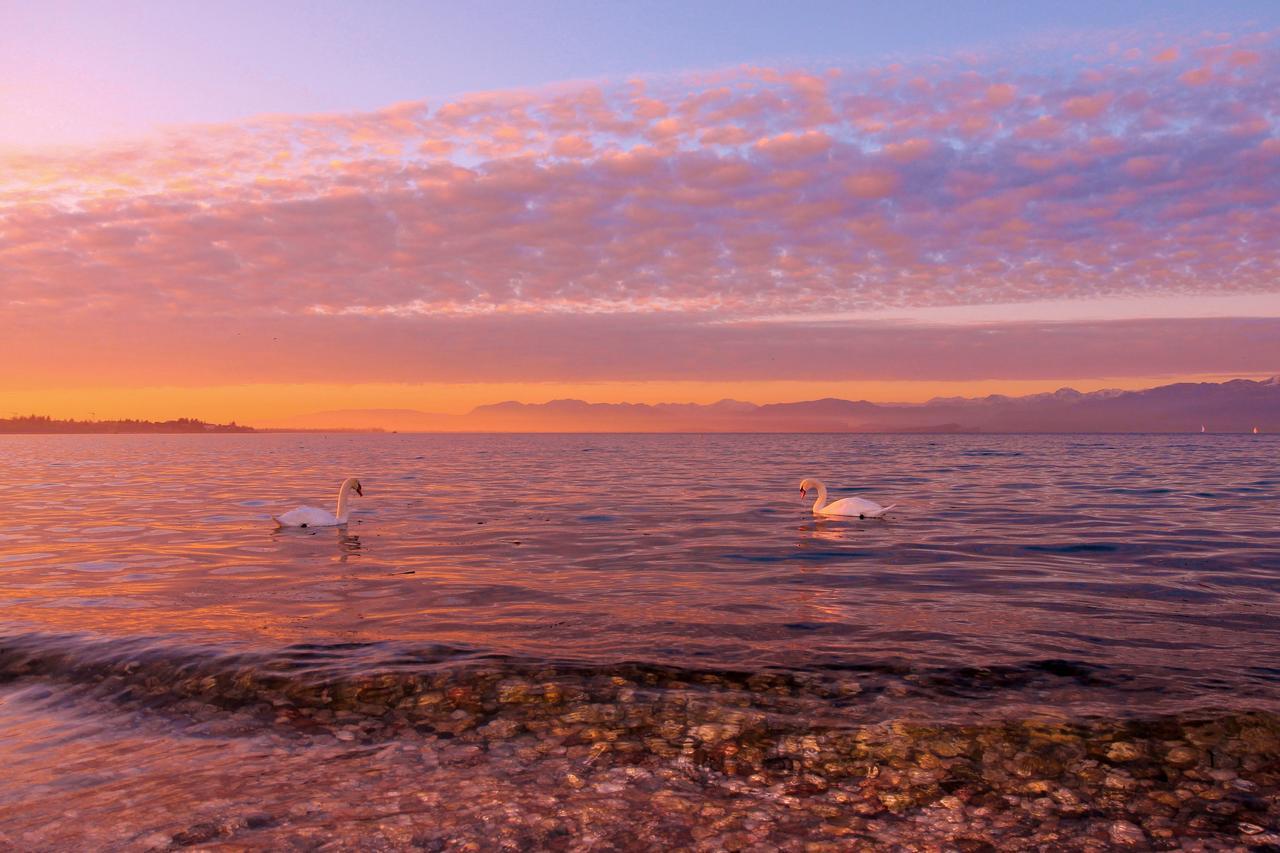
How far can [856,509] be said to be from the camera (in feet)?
81.6

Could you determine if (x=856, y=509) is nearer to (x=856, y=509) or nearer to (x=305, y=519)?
(x=856, y=509)

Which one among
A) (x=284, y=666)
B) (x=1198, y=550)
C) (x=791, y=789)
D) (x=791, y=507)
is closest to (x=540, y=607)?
(x=284, y=666)

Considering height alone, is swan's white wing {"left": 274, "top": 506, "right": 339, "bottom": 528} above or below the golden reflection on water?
above

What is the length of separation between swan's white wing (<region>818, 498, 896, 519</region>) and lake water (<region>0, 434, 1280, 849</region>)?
18.8 ft

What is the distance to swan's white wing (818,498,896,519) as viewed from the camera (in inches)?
980

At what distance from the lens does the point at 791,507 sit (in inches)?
1159

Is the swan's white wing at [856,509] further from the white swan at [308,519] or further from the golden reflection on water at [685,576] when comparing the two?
the white swan at [308,519]

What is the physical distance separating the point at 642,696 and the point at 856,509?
17728 millimetres

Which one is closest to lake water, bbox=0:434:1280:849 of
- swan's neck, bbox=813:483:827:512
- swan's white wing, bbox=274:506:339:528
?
swan's white wing, bbox=274:506:339:528

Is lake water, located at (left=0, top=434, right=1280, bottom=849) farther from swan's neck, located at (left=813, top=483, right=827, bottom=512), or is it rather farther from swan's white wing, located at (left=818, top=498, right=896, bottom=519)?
swan's neck, located at (left=813, top=483, right=827, bottom=512)

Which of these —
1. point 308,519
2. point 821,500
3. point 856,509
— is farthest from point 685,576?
point 308,519

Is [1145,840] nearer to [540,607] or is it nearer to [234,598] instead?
[540,607]

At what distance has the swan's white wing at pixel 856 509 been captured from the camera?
81.7 feet

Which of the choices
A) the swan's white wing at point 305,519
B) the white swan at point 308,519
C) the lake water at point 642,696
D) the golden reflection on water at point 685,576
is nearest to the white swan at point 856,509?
the golden reflection on water at point 685,576
